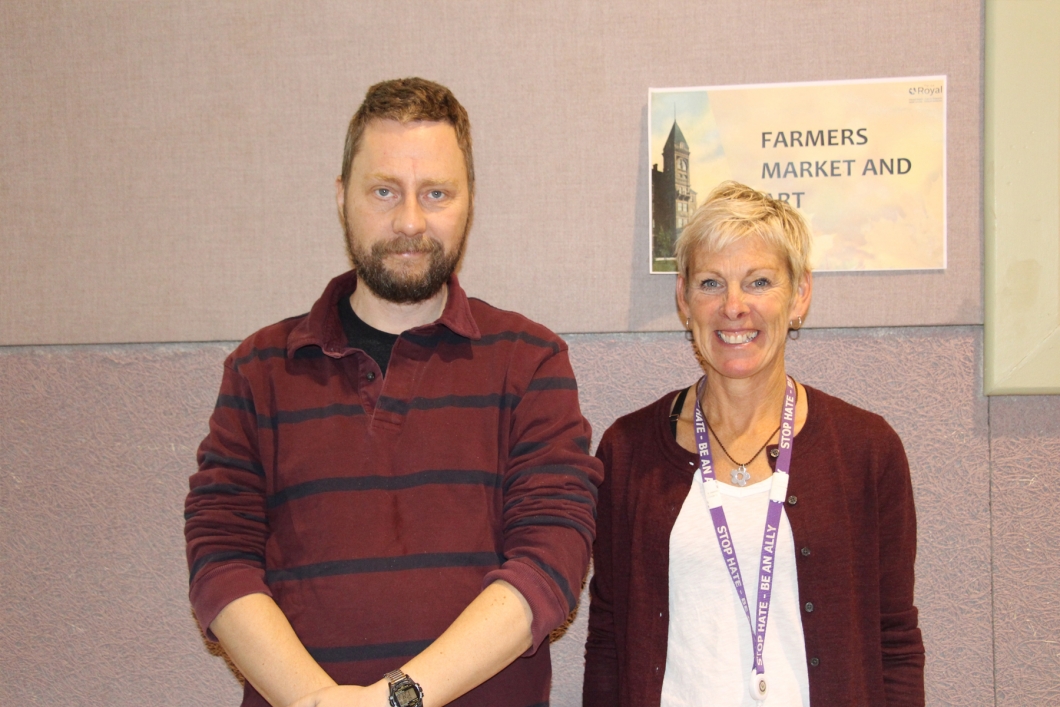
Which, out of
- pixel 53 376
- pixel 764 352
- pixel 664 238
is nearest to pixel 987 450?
pixel 764 352

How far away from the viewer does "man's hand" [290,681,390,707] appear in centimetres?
124

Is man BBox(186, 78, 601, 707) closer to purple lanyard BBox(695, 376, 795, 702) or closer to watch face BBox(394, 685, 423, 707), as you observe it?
watch face BBox(394, 685, 423, 707)

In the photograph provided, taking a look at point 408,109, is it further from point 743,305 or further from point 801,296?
point 801,296

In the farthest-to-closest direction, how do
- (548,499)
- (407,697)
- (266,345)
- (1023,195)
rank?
(1023,195), (266,345), (548,499), (407,697)

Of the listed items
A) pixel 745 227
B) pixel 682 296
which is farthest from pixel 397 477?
pixel 745 227

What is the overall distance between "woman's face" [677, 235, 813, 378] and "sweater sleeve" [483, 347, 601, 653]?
0.92ft

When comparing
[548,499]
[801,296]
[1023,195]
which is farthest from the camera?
[1023,195]

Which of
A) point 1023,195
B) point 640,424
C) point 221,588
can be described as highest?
point 1023,195

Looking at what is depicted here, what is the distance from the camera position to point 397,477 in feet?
4.54

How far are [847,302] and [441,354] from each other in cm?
97

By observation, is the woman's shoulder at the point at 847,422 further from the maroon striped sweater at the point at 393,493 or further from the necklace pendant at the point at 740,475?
the maroon striped sweater at the point at 393,493

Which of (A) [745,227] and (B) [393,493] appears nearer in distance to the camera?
(B) [393,493]

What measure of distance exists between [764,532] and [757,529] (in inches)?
0.5

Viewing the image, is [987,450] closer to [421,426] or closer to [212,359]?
→ [421,426]
